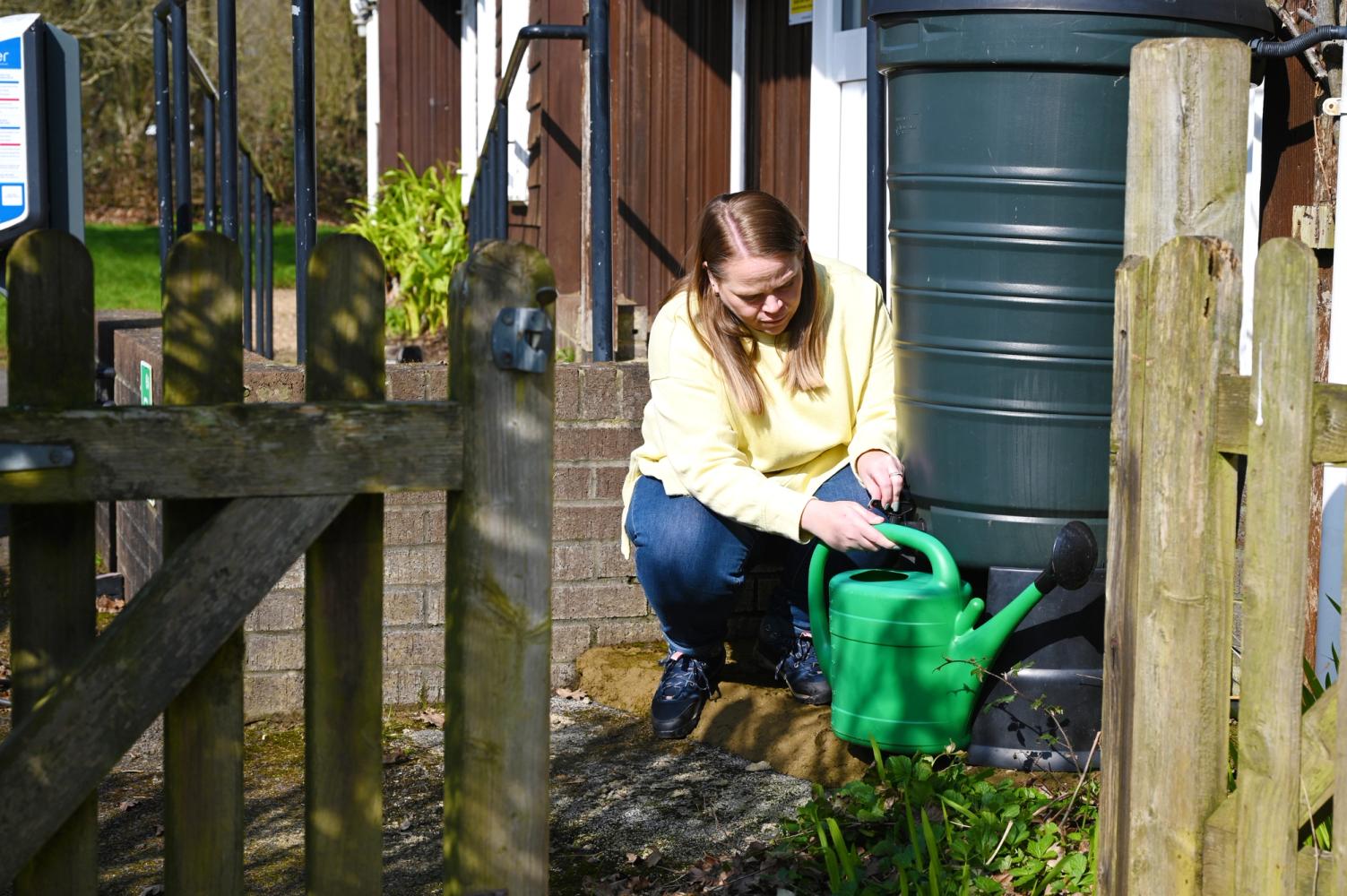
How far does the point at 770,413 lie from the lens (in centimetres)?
350

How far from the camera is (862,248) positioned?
534cm

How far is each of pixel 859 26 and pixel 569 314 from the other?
212 cm

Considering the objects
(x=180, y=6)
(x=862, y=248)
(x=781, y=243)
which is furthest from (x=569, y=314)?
(x=781, y=243)

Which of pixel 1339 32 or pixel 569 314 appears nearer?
pixel 1339 32

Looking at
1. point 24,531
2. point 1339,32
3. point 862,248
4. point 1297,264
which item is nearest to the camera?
point 24,531

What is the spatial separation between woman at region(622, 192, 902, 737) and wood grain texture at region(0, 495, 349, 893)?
1.58 metres

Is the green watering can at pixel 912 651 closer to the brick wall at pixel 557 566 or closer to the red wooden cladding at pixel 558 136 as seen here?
the brick wall at pixel 557 566

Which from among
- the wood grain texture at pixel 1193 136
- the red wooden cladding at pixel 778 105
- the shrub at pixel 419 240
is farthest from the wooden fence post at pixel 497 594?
the shrub at pixel 419 240

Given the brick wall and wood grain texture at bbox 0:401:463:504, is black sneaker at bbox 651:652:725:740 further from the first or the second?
wood grain texture at bbox 0:401:463:504

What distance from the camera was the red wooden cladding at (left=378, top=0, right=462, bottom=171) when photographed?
1119cm

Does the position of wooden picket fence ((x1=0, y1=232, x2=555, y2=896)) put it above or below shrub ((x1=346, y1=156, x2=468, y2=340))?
below

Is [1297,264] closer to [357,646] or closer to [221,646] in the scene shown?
[357,646]

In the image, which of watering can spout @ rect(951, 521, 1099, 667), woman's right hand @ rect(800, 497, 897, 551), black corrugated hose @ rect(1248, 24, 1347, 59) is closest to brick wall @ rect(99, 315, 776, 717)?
woman's right hand @ rect(800, 497, 897, 551)

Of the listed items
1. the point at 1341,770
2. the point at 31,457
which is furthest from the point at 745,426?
the point at 31,457
